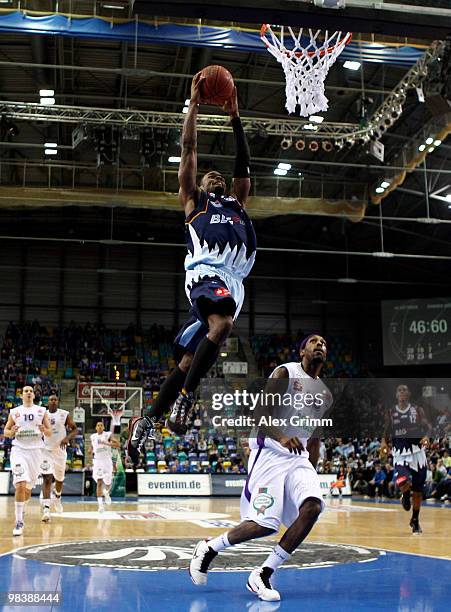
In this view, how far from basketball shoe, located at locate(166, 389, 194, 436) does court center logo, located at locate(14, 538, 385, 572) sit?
328cm

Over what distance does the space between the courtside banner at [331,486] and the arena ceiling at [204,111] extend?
6.87 metres

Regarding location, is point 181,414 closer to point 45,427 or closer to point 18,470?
point 18,470

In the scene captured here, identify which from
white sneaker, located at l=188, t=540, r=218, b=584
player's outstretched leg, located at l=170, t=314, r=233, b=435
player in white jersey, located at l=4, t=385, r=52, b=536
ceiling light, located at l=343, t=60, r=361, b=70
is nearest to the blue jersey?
player's outstretched leg, located at l=170, t=314, r=233, b=435

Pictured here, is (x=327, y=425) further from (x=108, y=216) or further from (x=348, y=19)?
(x=348, y=19)

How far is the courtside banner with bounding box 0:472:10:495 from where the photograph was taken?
21.2 meters

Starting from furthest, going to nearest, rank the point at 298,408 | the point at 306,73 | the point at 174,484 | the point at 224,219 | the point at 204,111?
the point at 174,484, the point at 204,111, the point at 306,73, the point at 298,408, the point at 224,219

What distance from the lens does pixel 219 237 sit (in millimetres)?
4250

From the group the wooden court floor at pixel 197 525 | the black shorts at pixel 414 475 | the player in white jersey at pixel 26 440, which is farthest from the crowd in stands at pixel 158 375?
the player in white jersey at pixel 26 440

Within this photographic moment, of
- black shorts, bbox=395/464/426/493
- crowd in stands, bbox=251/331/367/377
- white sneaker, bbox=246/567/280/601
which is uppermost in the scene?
crowd in stands, bbox=251/331/367/377

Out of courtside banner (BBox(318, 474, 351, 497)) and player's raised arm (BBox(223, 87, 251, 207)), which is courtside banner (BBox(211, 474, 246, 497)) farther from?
player's raised arm (BBox(223, 87, 251, 207))

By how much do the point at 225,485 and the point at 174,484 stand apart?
4.85 ft

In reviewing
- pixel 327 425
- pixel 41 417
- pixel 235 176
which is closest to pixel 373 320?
pixel 327 425

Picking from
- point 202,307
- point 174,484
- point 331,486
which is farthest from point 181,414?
point 331,486

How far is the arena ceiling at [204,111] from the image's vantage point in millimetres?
15086
